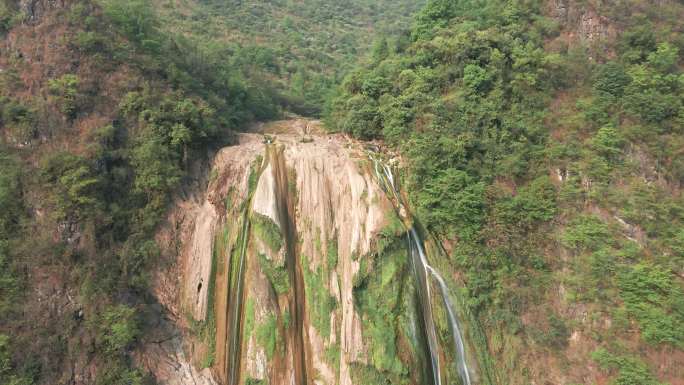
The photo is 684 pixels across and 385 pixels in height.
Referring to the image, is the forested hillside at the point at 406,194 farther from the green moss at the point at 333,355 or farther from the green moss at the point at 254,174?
the green moss at the point at 254,174

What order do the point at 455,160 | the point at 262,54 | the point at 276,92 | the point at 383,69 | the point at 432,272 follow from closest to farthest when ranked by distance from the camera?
the point at 432,272 < the point at 455,160 < the point at 383,69 < the point at 276,92 < the point at 262,54

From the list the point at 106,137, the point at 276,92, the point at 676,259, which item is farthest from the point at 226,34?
the point at 676,259

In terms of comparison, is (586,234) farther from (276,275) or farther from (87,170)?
(87,170)

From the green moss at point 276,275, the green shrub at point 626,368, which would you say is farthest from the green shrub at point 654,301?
the green moss at point 276,275

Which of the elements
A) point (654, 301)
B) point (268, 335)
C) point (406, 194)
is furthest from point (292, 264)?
point (654, 301)

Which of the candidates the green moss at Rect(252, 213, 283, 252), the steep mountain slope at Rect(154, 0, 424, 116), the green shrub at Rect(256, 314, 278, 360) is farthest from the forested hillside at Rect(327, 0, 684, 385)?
the steep mountain slope at Rect(154, 0, 424, 116)

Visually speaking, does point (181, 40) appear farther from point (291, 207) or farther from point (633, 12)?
point (633, 12)
